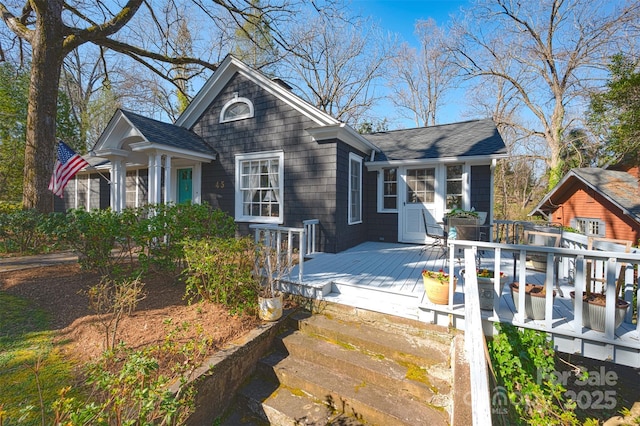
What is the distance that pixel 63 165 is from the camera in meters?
6.96

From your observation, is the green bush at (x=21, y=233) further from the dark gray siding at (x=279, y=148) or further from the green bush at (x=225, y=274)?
the green bush at (x=225, y=274)

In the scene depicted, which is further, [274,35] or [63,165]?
[274,35]

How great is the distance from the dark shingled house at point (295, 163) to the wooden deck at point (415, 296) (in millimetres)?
1429

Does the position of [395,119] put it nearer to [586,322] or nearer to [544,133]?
[544,133]

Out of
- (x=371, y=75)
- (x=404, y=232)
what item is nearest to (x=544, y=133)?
(x=371, y=75)

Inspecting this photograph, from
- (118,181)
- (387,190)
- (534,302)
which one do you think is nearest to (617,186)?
(387,190)

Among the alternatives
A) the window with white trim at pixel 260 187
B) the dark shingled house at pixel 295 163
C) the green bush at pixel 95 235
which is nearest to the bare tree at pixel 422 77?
the dark shingled house at pixel 295 163

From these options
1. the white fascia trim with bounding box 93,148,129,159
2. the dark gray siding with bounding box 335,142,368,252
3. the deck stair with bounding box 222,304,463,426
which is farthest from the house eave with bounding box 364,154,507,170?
the white fascia trim with bounding box 93,148,129,159

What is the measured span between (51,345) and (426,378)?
12.8 ft

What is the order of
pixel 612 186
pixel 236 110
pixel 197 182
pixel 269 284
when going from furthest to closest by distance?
pixel 612 186, pixel 197 182, pixel 236 110, pixel 269 284

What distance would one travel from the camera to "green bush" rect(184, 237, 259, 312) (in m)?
3.68

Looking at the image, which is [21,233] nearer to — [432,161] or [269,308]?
[269,308]

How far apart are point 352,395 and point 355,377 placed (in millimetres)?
247

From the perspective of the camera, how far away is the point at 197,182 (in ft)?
28.3
